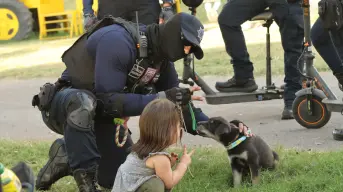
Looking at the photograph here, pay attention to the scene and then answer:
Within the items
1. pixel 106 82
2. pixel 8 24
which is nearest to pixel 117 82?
pixel 106 82

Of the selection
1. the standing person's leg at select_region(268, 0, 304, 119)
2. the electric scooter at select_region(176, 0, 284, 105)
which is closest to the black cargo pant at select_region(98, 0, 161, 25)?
the electric scooter at select_region(176, 0, 284, 105)

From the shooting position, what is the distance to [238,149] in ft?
16.4

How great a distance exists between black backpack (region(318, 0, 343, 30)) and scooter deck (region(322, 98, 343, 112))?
78 cm

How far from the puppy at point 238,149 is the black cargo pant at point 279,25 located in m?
2.27

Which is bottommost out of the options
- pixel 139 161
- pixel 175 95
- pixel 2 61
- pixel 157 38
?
pixel 2 61

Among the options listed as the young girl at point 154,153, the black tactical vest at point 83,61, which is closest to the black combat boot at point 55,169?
the black tactical vest at point 83,61

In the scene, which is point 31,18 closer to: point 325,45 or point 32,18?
point 32,18

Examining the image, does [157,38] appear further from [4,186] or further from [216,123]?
[4,186]

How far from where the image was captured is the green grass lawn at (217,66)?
1058 cm

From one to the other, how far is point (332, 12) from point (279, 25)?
5.18 ft

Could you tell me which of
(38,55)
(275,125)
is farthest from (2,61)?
(275,125)

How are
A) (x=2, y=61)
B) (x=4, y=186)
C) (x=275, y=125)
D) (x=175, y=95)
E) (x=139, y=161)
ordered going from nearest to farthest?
(x=4, y=186), (x=139, y=161), (x=175, y=95), (x=275, y=125), (x=2, y=61)

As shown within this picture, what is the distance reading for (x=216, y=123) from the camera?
504 centimetres

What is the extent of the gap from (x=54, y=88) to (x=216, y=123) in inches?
45.0
